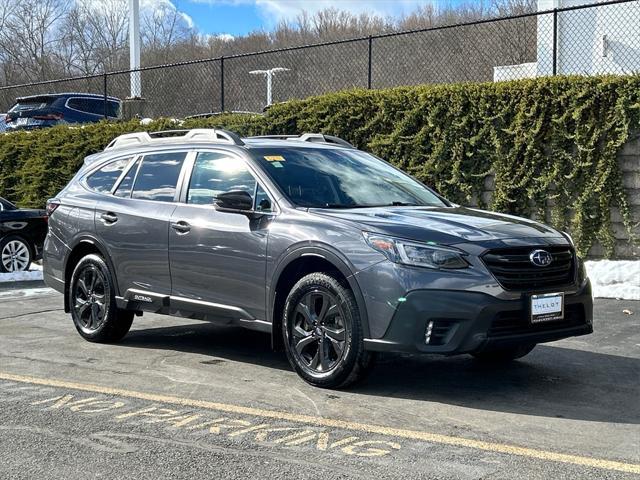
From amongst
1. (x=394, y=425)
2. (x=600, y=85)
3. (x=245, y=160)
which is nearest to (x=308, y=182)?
(x=245, y=160)

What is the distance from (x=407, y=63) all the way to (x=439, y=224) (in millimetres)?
15545

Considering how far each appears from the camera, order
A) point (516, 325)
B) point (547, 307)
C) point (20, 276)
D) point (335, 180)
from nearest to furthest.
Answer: point (516, 325) → point (547, 307) → point (335, 180) → point (20, 276)

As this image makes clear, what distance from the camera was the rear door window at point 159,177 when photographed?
288 inches

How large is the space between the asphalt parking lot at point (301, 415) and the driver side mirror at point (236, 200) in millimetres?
1258

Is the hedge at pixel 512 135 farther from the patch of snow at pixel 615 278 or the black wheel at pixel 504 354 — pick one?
the black wheel at pixel 504 354

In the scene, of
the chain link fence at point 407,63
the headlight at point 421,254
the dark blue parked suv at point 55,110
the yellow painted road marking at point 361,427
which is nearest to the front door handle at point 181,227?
the yellow painted road marking at point 361,427

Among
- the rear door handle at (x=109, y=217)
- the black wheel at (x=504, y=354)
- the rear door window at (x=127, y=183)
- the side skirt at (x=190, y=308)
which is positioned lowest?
the black wheel at (x=504, y=354)

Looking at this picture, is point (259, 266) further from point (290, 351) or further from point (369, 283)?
point (369, 283)

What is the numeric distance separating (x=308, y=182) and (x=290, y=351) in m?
1.35

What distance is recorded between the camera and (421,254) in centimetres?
554

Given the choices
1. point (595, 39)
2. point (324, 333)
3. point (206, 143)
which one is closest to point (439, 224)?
A: point (324, 333)

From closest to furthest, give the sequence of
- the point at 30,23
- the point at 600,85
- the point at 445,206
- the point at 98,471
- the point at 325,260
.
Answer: the point at 98,471
the point at 325,260
the point at 445,206
the point at 600,85
the point at 30,23

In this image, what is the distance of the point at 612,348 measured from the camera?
24.7 ft

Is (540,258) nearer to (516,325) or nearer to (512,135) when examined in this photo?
(516,325)
